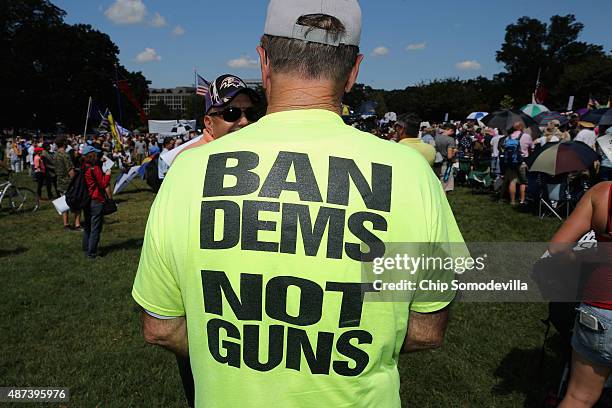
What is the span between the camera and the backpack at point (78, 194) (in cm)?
781

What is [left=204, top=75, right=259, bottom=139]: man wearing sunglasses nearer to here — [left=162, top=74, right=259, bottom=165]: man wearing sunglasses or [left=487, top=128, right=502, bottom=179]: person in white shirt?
[left=162, top=74, right=259, bottom=165]: man wearing sunglasses

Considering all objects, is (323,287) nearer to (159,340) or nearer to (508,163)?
(159,340)

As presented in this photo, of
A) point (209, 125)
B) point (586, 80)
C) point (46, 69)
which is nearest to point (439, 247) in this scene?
point (209, 125)

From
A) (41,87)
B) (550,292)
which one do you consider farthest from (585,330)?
(41,87)

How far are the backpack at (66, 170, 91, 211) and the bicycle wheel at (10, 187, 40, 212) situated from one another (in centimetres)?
603

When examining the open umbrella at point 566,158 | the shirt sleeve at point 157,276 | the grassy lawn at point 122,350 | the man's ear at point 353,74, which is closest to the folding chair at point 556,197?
the open umbrella at point 566,158

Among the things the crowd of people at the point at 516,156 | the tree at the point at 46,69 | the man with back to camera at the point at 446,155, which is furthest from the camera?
the tree at the point at 46,69

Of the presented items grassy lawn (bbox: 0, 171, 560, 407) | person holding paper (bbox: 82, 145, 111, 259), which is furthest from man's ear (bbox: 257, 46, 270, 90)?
person holding paper (bbox: 82, 145, 111, 259)

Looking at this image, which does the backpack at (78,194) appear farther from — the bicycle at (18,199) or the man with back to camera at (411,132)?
the man with back to camera at (411,132)

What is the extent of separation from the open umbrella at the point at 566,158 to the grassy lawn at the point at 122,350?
149 inches

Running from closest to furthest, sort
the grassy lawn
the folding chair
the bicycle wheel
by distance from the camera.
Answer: the grassy lawn → the folding chair → the bicycle wheel

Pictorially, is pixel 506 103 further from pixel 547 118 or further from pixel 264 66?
pixel 264 66

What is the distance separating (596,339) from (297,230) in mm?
2020

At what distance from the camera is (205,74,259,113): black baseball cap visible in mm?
3559
